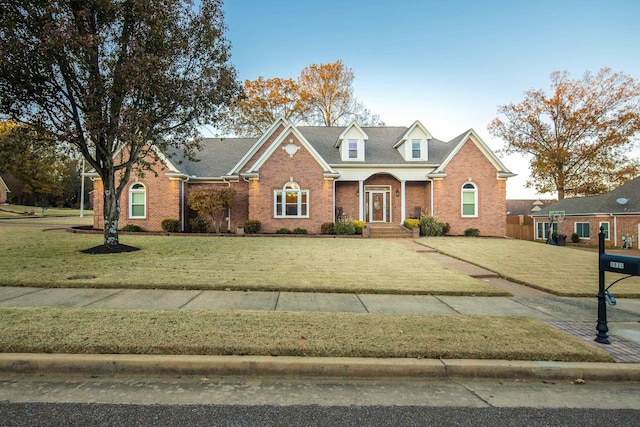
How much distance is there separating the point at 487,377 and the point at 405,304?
271 centimetres

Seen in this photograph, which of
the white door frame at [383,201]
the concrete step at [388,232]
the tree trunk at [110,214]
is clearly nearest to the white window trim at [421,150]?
the white door frame at [383,201]

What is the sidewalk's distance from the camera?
3873 millimetres

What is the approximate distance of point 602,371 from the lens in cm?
395

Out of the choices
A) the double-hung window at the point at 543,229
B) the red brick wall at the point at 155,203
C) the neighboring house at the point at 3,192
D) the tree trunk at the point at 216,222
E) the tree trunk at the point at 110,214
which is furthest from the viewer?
the neighboring house at the point at 3,192

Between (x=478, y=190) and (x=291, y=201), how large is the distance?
40.4 ft

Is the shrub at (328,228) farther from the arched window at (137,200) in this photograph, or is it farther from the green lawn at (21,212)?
the green lawn at (21,212)

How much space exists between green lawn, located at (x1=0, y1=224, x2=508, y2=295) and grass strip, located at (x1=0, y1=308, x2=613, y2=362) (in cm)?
210

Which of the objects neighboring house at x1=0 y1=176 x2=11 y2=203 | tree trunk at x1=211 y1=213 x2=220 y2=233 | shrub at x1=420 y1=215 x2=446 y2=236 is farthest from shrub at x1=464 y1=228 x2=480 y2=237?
neighboring house at x1=0 y1=176 x2=11 y2=203

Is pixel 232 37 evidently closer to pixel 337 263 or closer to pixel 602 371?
pixel 337 263

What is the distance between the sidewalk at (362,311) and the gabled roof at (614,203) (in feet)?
93.2

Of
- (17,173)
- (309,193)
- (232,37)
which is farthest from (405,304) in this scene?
(17,173)

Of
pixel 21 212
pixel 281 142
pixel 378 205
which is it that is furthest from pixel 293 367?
pixel 21 212

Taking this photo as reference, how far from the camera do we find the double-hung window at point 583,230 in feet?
105

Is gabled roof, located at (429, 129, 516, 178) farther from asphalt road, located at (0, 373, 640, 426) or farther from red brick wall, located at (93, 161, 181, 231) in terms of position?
asphalt road, located at (0, 373, 640, 426)
